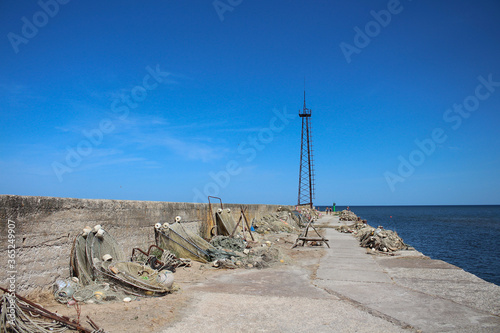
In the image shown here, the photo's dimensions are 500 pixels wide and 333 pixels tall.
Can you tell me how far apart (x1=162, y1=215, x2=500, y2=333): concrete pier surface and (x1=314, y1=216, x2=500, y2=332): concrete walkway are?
14mm

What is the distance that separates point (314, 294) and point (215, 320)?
6.82 feet

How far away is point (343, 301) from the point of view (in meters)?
5.34

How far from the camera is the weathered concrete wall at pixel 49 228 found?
4.59m

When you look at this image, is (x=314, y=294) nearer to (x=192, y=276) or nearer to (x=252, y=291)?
(x=252, y=291)

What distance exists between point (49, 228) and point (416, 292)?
616cm

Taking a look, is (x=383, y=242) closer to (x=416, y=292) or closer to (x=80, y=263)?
(x=416, y=292)

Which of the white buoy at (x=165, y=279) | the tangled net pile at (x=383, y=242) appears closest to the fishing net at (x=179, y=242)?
the white buoy at (x=165, y=279)

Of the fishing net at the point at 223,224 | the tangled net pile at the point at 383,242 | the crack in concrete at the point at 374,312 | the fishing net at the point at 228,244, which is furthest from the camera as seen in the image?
the fishing net at the point at 223,224

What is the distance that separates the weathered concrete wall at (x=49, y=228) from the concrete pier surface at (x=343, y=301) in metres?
2.10

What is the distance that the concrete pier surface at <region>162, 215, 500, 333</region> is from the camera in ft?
14.0

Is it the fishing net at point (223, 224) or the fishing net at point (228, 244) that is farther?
the fishing net at point (223, 224)

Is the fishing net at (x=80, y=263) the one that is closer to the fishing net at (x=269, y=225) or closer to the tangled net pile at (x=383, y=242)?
the tangled net pile at (x=383, y=242)

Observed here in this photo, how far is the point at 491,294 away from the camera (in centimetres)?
579

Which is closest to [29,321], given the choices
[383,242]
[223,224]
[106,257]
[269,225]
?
[106,257]
